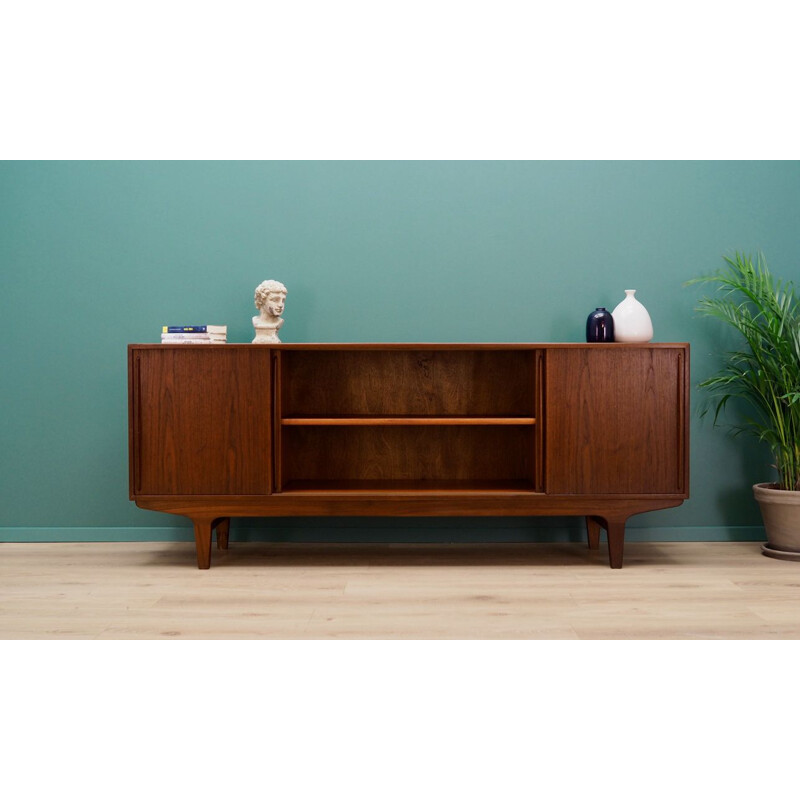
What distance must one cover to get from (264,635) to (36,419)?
1634 mm

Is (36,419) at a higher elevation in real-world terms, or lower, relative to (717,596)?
higher

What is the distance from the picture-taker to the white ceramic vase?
2598 millimetres

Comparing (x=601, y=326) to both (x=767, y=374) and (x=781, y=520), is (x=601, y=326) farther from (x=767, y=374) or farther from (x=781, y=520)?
(x=781, y=520)

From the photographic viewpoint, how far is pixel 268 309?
262 centimetres

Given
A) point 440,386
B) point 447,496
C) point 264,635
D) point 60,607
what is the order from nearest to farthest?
point 264,635, point 60,607, point 447,496, point 440,386

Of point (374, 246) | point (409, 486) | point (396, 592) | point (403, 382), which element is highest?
point (374, 246)

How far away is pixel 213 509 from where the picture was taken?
250 centimetres

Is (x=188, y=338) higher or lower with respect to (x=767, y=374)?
higher

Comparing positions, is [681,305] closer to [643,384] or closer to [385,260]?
[643,384]

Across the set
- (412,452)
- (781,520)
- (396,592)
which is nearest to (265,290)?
(412,452)

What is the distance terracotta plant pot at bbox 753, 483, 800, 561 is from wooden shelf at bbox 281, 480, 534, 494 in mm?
877

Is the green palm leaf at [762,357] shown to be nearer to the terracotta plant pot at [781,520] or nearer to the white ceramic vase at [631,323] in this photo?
the terracotta plant pot at [781,520]

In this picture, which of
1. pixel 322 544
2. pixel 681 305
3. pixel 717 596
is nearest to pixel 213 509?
pixel 322 544

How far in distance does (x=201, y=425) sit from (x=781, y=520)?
212 cm
